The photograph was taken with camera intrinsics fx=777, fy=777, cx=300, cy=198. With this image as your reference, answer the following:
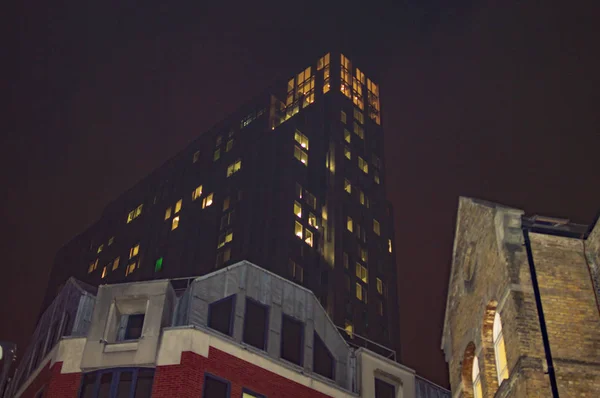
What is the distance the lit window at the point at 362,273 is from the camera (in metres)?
103

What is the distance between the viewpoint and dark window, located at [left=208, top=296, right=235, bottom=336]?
109 feet

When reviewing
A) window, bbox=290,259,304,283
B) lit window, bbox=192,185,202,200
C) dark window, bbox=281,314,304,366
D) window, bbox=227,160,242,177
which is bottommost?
dark window, bbox=281,314,304,366

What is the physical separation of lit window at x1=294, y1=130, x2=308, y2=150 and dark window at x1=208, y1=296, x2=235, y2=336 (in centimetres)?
8091

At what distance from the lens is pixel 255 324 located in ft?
114

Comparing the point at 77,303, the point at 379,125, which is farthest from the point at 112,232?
the point at 77,303

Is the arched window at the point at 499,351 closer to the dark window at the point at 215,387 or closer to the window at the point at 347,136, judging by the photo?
the dark window at the point at 215,387

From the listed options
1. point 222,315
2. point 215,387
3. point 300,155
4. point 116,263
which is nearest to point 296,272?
point 300,155

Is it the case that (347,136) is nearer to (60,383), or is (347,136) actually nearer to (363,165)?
(363,165)

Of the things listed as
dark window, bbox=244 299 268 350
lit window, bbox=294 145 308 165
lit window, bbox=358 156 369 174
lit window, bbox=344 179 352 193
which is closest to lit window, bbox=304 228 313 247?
lit window, bbox=344 179 352 193

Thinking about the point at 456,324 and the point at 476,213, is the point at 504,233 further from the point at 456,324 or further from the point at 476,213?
the point at 456,324

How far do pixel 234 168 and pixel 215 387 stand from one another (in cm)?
8571

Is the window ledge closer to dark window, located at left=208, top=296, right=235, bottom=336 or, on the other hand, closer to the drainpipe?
dark window, located at left=208, top=296, right=235, bottom=336

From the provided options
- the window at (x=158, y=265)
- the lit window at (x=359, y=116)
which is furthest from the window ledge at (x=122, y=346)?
the lit window at (x=359, y=116)

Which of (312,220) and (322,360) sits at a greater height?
(312,220)
